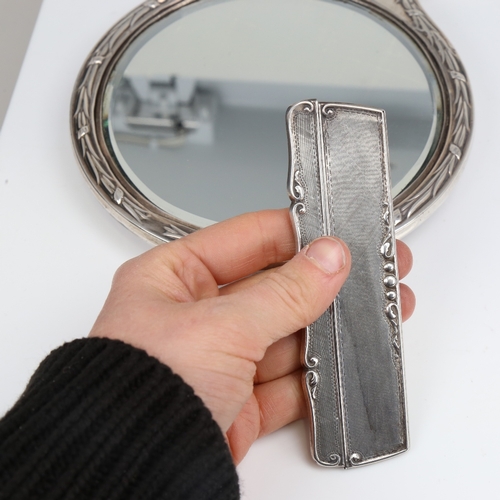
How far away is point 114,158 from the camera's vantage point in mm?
616

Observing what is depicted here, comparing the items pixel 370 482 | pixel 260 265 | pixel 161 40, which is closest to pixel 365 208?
pixel 260 265

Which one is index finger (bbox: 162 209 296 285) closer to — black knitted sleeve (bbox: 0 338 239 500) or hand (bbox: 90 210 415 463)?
hand (bbox: 90 210 415 463)

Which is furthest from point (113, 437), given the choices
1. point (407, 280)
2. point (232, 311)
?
point (407, 280)

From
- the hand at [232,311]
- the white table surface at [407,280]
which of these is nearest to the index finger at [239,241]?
the hand at [232,311]

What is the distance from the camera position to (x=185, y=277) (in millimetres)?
494

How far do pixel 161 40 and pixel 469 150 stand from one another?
390 millimetres

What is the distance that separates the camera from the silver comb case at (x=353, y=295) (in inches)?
19.2

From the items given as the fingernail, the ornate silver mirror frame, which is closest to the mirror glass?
the ornate silver mirror frame

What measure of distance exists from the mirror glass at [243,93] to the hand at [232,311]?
7 cm

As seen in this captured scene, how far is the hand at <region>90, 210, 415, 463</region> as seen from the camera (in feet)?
1.36

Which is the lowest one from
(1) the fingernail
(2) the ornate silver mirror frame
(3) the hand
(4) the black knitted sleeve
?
(4) the black knitted sleeve

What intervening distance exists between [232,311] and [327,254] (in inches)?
3.5

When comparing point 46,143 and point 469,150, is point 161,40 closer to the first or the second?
point 46,143

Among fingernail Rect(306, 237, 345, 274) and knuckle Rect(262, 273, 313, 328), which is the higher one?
fingernail Rect(306, 237, 345, 274)
